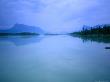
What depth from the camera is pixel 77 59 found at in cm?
369

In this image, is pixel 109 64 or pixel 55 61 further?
pixel 55 61

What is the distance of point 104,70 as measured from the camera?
2963 millimetres

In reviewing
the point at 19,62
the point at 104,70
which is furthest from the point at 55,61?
the point at 104,70

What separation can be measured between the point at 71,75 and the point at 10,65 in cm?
120

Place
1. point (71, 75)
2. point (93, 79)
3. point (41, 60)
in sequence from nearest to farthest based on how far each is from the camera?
1. point (93, 79)
2. point (71, 75)
3. point (41, 60)

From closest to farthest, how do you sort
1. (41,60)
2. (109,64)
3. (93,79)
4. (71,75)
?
(93,79) < (71,75) < (109,64) < (41,60)

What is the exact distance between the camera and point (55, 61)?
358 cm

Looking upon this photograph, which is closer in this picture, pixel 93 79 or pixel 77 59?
pixel 93 79

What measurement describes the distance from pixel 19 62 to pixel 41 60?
435mm

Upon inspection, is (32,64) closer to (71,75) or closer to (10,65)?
(10,65)

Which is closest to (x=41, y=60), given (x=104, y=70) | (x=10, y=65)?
(x=10, y=65)

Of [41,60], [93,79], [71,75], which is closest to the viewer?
[93,79]

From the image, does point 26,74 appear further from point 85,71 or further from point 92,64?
point 92,64

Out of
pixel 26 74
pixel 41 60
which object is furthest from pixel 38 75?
pixel 41 60
